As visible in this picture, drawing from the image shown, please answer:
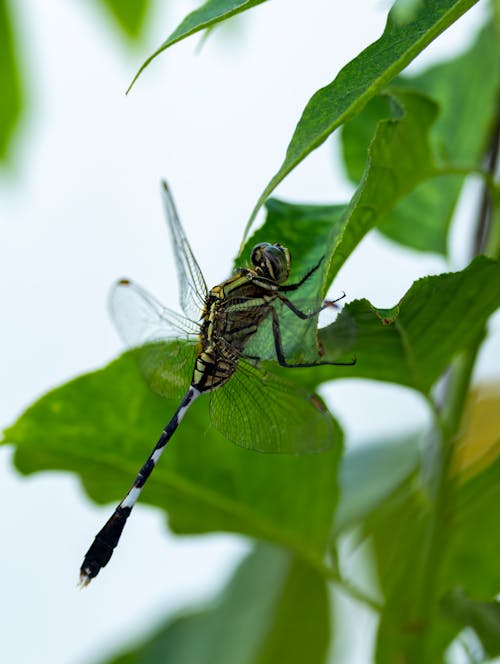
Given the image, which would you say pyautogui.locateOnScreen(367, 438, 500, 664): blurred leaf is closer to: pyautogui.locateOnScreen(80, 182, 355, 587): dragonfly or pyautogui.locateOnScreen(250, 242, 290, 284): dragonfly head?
pyautogui.locateOnScreen(80, 182, 355, 587): dragonfly

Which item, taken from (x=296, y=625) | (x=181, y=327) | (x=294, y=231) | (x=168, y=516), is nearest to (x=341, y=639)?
(x=296, y=625)

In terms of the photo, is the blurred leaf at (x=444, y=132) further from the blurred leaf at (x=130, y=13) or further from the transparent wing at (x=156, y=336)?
the blurred leaf at (x=130, y=13)

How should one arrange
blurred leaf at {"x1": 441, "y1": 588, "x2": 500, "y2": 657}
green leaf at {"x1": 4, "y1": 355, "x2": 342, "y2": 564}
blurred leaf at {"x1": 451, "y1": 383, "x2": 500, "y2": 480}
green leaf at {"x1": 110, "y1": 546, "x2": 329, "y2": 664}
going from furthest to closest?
blurred leaf at {"x1": 451, "y1": 383, "x2": 500, "y2": 480} → green leaf at {"x1": 110, "y1": 546, "x2": 329, "y2": 664} → green leaf at {"x1": 4, "y1": 355, "x2": 342, "y2": 564} → blurred leaf at {"x1": 441, "y1": 588, "x2": 500, "y2": 657}

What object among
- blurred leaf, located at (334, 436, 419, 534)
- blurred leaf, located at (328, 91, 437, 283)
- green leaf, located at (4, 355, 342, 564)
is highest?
blurred leaf, located at (328, 91, 437, 283)

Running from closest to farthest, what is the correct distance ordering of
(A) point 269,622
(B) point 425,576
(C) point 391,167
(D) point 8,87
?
(C) point 391,167
(B) point 425,576
(A) point 269,622
(D) point 8,87

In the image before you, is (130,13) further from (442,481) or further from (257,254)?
(442,481)

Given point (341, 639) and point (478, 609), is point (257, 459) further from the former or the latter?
point (341, 639)

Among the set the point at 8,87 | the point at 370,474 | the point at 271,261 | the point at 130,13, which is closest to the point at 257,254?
the point at 271,261

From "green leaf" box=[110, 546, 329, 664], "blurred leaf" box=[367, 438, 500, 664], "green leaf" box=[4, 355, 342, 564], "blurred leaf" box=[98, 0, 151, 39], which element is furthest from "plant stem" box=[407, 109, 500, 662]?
"blurred leaf" box=[98, 0, 151, 39]
